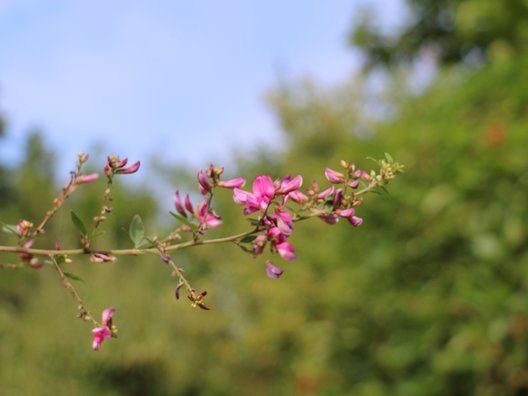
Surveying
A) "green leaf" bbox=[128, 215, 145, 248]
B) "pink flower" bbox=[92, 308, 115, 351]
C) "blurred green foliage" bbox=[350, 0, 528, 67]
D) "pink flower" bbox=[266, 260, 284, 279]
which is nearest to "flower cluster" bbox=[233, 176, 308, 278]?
"pink flower" bbox=[266, 260, 284, 279]

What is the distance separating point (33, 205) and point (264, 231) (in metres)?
36.0

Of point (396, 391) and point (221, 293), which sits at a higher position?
point (221, 293)

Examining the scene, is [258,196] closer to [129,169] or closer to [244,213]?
[244,213]

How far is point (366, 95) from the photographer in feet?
78.2

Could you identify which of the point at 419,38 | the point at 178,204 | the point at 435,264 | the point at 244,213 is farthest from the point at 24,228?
the point at 419,38

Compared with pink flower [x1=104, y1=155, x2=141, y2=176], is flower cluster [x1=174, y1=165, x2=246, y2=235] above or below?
below

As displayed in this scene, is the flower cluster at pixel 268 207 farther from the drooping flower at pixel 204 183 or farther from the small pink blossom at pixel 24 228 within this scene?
the small pink blossom at pixel 24 228

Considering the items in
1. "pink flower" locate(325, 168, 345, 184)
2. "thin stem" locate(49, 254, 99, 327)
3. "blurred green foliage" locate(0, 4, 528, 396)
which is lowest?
"thin stem" locate(49, 254, 99, 327)

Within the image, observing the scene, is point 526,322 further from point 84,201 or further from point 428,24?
point 84,201

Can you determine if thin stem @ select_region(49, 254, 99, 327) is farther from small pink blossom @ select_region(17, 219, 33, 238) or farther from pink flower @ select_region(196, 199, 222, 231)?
pink flower @ select_region(196, 199, 222, 231)

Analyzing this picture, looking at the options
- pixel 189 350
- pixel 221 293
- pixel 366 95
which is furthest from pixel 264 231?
pixel 366 95

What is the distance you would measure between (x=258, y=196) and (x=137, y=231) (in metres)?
0.28

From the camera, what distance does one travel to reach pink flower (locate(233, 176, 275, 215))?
1364 mm

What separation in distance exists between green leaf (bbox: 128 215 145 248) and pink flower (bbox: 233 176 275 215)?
0.75 feet
